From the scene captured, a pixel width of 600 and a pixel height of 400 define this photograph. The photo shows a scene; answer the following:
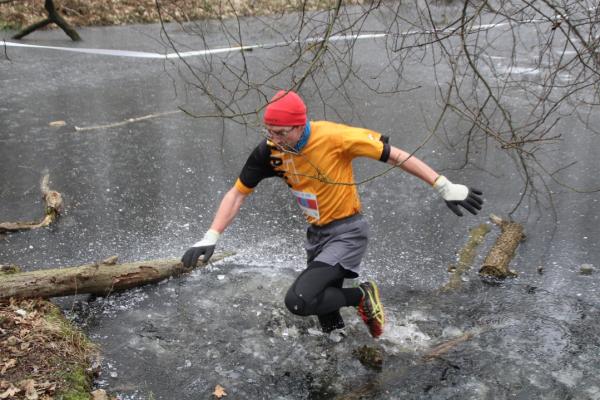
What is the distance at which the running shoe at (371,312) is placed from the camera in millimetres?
4543

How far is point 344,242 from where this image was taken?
4402 mm

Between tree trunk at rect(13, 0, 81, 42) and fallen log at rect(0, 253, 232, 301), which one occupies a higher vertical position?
tree trunk at rect(13, 0, 81, 42)

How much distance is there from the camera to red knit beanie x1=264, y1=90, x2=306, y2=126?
4020mm

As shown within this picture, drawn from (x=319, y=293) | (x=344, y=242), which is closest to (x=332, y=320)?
(x=319, y=293)

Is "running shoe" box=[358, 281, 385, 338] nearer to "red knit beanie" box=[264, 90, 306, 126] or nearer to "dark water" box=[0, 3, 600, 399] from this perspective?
"dark water" box=[0, 3, 600, 399]

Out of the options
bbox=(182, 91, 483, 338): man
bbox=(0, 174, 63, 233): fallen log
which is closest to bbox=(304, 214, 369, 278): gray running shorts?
bbox=(182, 91, 483, 338): man

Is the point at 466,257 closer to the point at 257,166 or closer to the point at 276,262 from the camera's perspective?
the point at 276,262

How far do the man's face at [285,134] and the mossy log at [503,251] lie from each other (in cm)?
224

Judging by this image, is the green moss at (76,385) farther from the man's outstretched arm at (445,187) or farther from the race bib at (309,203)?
the man's outstretched arm at (445,187)

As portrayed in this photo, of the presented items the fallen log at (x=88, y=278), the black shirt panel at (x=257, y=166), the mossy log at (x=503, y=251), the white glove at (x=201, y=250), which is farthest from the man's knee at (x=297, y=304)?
the mossy log at (x=503, y=251)

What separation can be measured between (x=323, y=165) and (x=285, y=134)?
0.31 metres

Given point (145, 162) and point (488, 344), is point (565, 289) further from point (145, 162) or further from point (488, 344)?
point (145, 162)

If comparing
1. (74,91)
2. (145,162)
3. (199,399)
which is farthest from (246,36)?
(199,399)

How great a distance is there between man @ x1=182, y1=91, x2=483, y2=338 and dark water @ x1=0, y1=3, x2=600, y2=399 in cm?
42
